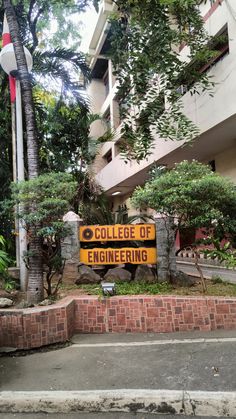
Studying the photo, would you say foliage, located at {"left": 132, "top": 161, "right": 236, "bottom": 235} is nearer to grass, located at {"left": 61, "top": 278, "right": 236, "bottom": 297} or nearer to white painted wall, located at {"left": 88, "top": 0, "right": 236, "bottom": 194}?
grass, located at {"left": 61, "top": 278, "right": 236, "bottom": 297}

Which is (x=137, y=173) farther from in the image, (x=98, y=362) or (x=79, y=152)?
(x=98, y=362)

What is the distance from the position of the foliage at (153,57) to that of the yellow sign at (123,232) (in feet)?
8.22

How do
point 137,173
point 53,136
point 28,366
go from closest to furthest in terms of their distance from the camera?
point 28,366 → point 53,136 → point 137,173

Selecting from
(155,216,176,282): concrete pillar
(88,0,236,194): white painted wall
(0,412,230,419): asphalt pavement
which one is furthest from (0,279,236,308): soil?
(88,0,236,194): white painted wall

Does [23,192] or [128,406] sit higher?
[23,192]

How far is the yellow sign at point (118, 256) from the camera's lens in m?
6.72

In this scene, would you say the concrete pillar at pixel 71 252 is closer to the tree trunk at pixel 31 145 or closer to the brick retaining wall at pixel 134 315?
the tree trunk at pixel 31 145

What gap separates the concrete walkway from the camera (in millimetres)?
3188

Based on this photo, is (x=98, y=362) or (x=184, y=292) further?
(x=184, y=292)

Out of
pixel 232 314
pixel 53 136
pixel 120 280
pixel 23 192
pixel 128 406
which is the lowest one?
pixel 128 406

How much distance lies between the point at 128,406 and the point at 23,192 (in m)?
3.34

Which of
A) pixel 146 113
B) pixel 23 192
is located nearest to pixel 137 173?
pixel 146 113

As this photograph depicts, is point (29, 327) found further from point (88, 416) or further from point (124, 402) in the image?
point (124, 402)

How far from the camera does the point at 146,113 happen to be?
853 cm
